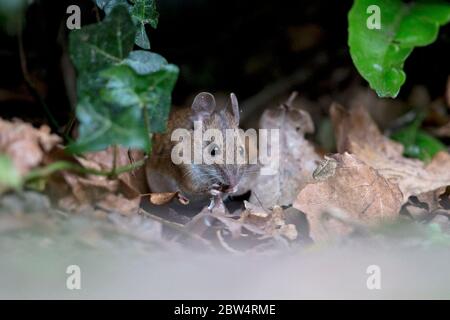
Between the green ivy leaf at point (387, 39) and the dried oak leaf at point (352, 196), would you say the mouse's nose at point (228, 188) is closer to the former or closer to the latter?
the dried oak leaf at point (352, 196)

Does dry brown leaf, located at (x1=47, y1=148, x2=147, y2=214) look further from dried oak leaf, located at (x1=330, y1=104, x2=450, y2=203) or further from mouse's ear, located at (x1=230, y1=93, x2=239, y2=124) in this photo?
dried oak leaf, located at (x1=330, y1=104, x2=450, y2=203)

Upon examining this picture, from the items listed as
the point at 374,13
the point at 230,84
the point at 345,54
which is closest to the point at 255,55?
the point at 230,84

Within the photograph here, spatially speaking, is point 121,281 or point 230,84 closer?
point 121,281

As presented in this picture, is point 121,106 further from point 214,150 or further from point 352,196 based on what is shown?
point 214,150

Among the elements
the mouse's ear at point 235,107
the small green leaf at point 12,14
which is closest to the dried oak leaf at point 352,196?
the mouse's ear at point 235,107

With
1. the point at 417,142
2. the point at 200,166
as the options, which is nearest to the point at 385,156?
the point at 417,142
